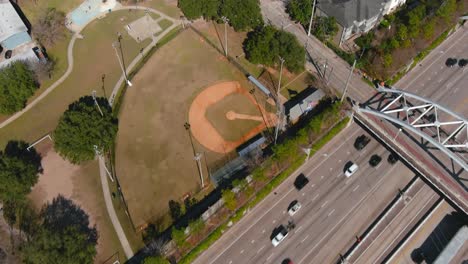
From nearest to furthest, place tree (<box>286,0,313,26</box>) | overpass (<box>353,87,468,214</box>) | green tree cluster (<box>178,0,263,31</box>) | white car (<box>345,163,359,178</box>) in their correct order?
overpass (<box>353,87,468,214</box>) < white car (<box>345,163,359,178</box>) < green tree cluster (<box>178,0,263,31</box>) < tree (<box>286,0,313,26</box>)

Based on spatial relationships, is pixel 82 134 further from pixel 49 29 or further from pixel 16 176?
pixel 49 29

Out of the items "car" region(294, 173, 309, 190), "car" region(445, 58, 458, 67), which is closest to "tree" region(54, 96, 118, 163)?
"car" region(294, 173, 309, 190)

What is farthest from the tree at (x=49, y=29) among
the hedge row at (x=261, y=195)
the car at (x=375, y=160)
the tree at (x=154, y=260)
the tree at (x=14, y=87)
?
the car at (x=375, y=160)

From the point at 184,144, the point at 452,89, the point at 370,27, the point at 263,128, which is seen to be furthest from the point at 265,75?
the point at 452,89

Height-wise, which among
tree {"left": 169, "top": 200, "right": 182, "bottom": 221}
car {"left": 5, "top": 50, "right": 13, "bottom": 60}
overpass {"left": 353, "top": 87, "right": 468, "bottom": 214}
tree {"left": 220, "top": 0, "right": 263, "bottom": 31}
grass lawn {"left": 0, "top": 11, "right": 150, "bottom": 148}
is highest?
car {"left": 5, "top": 50, "right": 13, "bottom": 60}

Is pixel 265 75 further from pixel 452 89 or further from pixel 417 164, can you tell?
pixel 452 89

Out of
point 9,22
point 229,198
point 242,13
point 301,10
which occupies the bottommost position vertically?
point 229,198

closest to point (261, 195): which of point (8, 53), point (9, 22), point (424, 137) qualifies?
point (424, 137)

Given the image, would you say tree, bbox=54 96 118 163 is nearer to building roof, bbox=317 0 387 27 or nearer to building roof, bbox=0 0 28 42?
building roof, bbox=0 0 28 42
